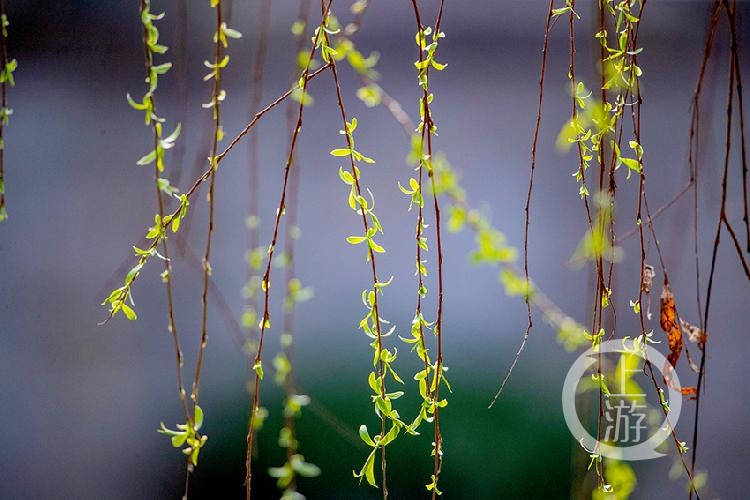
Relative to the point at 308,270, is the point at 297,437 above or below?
below

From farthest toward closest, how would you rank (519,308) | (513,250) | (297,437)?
1. (519,308)
2. (297,437)
3. (513,250)

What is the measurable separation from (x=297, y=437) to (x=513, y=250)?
185 cm

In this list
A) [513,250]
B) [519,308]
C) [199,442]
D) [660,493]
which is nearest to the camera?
[513,250]

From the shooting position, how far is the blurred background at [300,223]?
98.6 inches

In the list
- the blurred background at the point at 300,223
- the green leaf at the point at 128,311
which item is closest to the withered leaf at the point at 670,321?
the green leaf at the point at 128,311

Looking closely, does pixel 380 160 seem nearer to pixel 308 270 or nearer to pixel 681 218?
pixel 308 270

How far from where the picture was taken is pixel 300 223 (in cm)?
272

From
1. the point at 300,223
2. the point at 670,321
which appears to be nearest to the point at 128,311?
the point at 670,321

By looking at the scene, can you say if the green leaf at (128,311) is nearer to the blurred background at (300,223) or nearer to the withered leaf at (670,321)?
the withered leaf at (670,321)

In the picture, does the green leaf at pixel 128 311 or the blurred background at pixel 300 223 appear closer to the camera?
the green leaf at pixel 128 311

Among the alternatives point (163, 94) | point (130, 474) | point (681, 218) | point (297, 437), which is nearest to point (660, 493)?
point (681, 218)

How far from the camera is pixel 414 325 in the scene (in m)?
0.76

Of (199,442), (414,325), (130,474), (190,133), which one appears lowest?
(130,474)

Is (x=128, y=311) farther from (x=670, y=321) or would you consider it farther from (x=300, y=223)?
(x=300, y=223)
